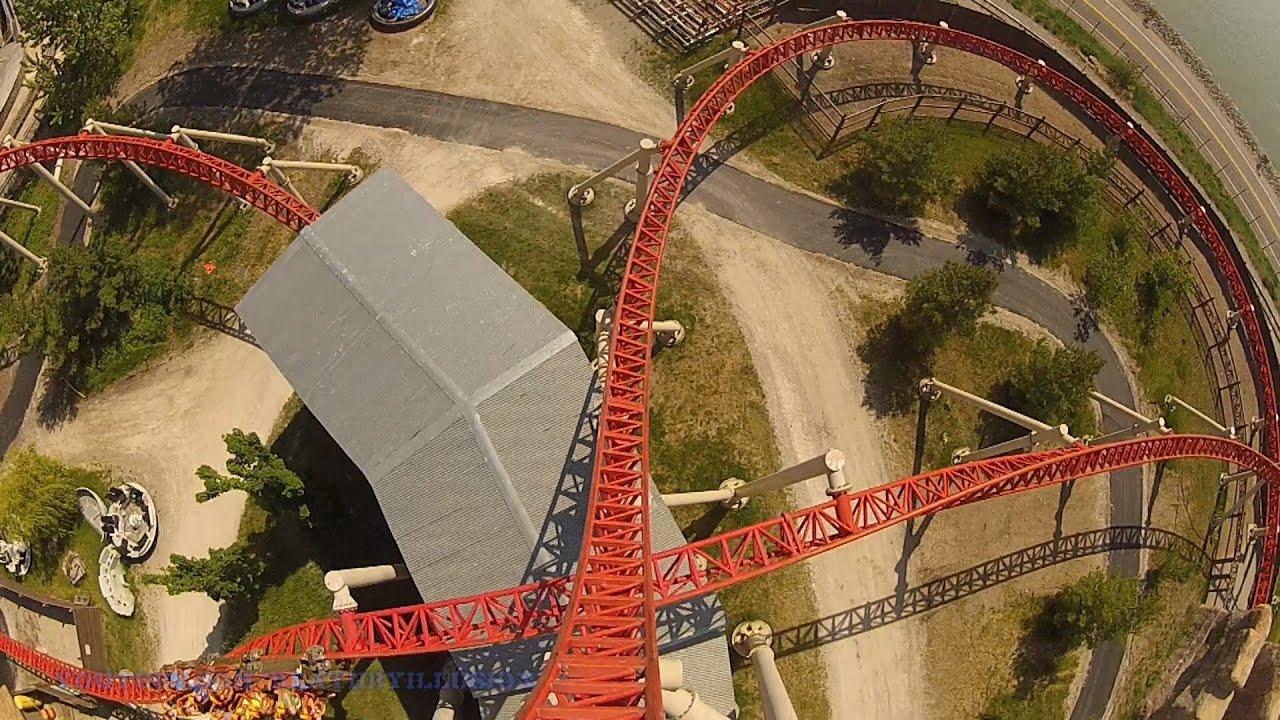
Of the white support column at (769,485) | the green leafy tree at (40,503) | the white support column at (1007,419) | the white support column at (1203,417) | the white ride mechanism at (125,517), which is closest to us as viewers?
the white support column at (769,485)

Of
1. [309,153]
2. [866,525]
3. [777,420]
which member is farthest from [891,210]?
[309,153]

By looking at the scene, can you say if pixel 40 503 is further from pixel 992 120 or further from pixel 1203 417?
pixel 1203 417

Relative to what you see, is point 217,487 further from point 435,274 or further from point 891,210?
point 891,210

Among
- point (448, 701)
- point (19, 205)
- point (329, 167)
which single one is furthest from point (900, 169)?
point (19, 205)

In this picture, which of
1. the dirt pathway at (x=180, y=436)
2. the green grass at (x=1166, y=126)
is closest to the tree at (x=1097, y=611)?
the green grass at (x=1166, y=126)

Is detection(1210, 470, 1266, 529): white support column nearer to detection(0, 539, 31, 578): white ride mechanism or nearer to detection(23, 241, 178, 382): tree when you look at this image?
detection(23, 241, 178, 382): tree

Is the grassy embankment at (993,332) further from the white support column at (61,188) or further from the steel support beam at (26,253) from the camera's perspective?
the steel support beam at (26,253)
